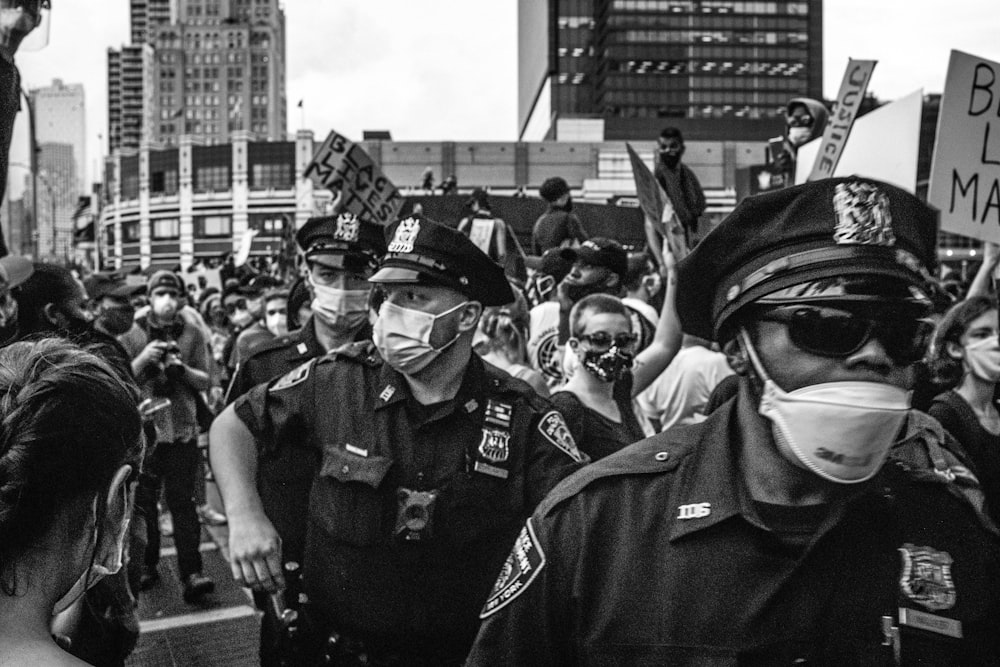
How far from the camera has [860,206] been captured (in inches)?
78.9

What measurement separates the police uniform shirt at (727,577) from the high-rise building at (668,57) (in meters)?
144

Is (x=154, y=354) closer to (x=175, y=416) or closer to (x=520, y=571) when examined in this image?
(x=175, y=416)

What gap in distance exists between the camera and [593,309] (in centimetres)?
456

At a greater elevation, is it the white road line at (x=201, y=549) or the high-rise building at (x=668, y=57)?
the high-rise building at (x=668, y=57)

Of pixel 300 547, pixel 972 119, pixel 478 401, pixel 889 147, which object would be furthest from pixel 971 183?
pixel 300 547

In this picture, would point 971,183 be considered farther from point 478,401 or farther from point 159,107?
point 159,107

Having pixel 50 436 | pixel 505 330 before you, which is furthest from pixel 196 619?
pixel 50 436

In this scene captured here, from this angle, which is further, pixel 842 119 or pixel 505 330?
pixel 842 119

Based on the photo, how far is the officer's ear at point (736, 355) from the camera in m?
2.13

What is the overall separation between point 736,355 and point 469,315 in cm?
173

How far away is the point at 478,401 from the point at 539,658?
4.87ft

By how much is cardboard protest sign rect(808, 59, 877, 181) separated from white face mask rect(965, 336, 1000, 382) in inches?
84.5

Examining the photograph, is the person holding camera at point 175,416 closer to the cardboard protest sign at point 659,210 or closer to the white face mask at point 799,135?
the cardboard protest sign at point 659,210

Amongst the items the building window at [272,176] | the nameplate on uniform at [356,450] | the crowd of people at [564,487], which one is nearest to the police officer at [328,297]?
the crowd of people at [564,487]
